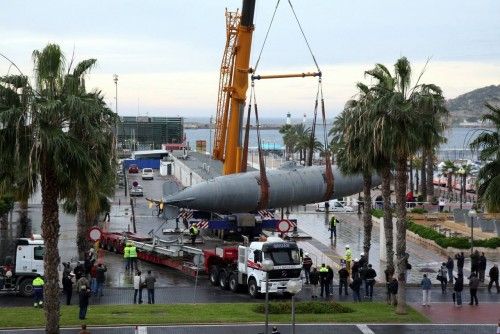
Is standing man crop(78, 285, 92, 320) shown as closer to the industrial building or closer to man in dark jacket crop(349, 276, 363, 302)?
man in dark jacket crop(349, 276, 363, 302)

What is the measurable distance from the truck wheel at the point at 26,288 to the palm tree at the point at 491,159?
60.3ft

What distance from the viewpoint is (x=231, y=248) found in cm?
3903

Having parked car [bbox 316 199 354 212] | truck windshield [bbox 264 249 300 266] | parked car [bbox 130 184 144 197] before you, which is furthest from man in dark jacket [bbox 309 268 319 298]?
parked car [bbox 130 184 144 197]

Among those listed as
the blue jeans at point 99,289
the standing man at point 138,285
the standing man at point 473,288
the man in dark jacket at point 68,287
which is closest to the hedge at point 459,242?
the standing man at point 473,288

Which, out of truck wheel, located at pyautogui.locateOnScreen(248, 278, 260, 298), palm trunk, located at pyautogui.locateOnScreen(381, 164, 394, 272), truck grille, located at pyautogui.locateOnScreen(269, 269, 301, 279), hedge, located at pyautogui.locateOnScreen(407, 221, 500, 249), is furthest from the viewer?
hedge, located at pyautogui.locateOnScreen(407, 221, 500, 249)

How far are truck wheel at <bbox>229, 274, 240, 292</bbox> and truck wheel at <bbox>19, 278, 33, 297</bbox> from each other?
7992mm

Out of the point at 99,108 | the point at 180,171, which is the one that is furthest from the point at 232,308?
the point at 180,171

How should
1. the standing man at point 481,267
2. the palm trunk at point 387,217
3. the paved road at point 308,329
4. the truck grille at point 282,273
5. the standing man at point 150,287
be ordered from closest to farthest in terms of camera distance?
the paved road at point 308,329
the standing man at point 150,287
the truck grille at point 282,273
the palm trunk at point 387,217
the standing man at point 481,267

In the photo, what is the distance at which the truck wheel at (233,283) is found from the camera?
121 ft

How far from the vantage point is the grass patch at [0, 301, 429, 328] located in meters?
30.1

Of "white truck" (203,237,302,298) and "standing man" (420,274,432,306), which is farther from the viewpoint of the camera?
"white truck" (203,237,302,298)

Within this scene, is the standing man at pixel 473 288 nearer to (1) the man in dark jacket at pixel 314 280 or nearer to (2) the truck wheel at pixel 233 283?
(1) the man in dark jacket at pixel 314 280

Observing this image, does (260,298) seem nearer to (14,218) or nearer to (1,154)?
(1,154)

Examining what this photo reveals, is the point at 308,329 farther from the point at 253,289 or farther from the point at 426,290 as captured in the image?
the point at 426,290
